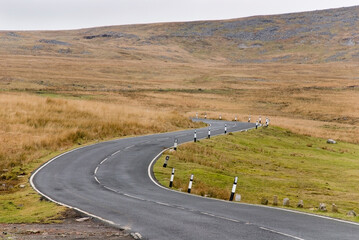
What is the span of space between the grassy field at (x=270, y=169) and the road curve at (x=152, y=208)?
1.81m

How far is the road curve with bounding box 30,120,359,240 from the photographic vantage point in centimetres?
1359

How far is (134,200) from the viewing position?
1942cm

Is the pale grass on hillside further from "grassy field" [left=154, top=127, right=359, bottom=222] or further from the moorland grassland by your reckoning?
"grassy field" [left=154, top=127, right=359, bottom=222]

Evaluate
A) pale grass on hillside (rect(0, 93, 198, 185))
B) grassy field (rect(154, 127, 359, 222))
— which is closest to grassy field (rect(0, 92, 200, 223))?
pale grass on hillside (rect(0, 93, 198, 185))

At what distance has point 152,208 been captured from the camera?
17531mm

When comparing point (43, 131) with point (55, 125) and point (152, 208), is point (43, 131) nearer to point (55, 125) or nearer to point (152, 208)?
point (55, 125)

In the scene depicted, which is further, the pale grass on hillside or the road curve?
the pale grass on hillside

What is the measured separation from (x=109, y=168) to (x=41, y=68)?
118 meters

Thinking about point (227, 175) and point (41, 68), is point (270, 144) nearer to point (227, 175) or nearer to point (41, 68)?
point (227, 175)

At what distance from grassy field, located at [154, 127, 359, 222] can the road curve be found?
5.95 ft

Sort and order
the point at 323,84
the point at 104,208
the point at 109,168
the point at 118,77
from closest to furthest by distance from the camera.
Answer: the point at 104,208 < the point at 109,168 < the point at 323,84 < the point at 118,77

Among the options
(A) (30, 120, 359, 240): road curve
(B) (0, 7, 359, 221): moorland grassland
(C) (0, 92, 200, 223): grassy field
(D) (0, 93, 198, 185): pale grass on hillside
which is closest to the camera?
(A) (30, 120, 359, 240): road curve

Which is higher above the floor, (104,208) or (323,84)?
(323,84)

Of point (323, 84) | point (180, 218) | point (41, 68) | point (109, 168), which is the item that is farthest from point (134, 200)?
point (41, 68)
